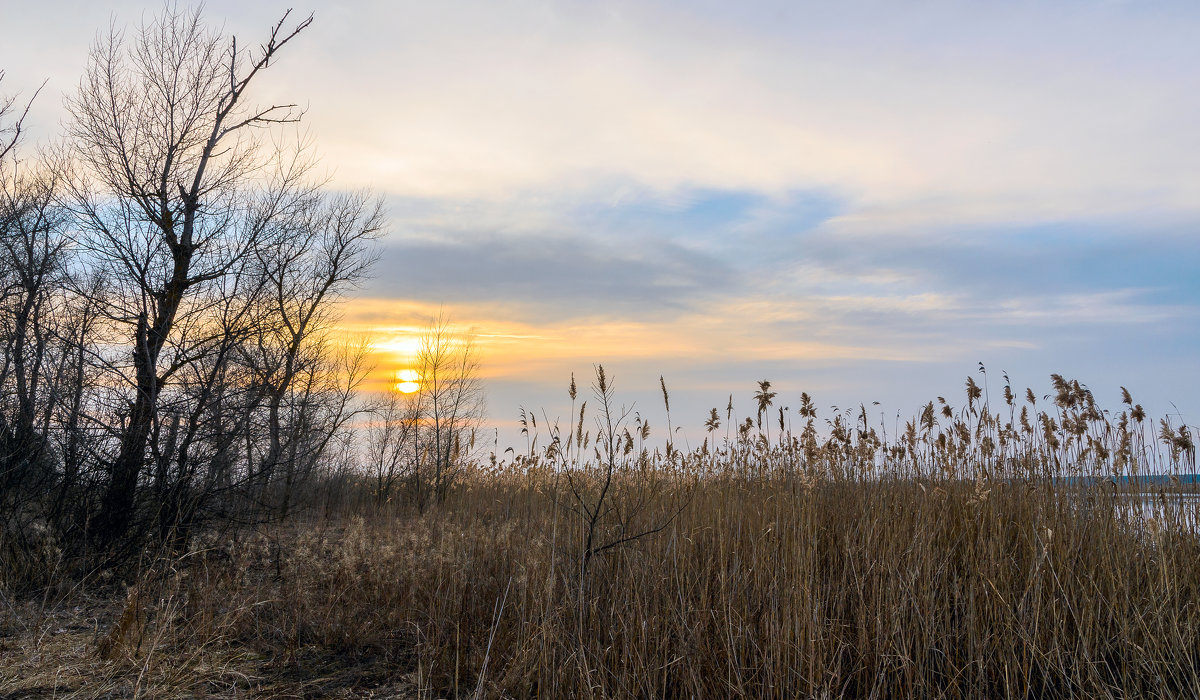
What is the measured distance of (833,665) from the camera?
4457 millimetres

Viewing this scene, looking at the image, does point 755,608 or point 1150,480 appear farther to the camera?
point 1150,480

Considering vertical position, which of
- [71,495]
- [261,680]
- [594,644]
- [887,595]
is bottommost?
[261,680]

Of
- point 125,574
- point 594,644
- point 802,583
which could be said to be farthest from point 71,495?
point 802,583

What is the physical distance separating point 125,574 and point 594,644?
5983 millimetres

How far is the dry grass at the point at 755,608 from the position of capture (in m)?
4.35

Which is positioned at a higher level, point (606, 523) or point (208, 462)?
point (208, 462)

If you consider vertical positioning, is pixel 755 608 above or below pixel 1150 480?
below

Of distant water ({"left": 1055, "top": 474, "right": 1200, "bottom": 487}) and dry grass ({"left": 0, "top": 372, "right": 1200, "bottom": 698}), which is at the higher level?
distant water ({"left": 1055, "top": 474, "right": 1200, "bottom": 487})

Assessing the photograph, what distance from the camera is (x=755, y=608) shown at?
15.7 feet

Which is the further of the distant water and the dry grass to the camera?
the distant water

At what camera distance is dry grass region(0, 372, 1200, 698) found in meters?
4.35

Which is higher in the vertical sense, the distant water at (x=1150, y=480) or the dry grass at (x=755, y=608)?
the distant water at (x=1150, y=480)

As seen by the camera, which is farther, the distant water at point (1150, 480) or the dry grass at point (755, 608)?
the distant water at point (1150, 480)

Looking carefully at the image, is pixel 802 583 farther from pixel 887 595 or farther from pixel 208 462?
pixel 208 462
